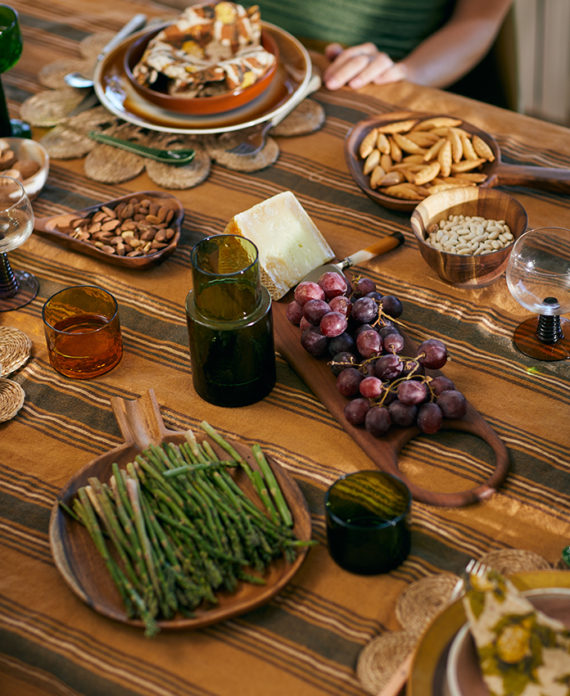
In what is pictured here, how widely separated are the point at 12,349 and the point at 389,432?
66cm

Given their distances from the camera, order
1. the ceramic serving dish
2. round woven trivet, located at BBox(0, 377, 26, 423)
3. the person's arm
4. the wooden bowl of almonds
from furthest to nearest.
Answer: the person's arm
the wooden bowl of almonds
round woven trivet, located at BBox(0, 377, 26, 423)
the ceramic serving dish

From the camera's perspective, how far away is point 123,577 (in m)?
0.98

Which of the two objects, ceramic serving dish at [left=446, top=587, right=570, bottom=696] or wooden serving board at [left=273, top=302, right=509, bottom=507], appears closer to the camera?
ceramic serving dish at [left=446, top=587, right=570, bottom=696]

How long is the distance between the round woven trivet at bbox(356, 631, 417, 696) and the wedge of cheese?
0.66 m

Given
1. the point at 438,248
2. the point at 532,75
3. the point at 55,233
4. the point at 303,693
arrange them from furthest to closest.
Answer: the point at 532,75 < the point at 55,233 < the point at 438,248 < the point at 303,693

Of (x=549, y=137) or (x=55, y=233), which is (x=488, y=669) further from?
(x=549, y=137)

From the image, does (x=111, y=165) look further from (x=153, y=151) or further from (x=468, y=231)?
(x=468, y=231)

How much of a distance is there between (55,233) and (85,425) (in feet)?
1.49

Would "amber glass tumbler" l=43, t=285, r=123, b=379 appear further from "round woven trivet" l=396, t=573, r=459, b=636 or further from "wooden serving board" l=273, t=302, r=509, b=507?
"round woven trivet" l=396, t=573, r=459, b=636

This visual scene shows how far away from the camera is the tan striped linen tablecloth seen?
940 millimetres

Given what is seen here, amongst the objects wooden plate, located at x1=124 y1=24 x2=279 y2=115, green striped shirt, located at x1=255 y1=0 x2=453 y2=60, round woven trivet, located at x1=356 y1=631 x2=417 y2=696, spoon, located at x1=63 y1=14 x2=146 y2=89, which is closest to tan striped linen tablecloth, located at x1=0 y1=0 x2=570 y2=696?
round woven trivet, located at x1=356 y1=631 x2=417 y2=696

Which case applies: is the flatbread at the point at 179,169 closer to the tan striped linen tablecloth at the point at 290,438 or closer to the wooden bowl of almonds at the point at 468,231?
the tan striped linen tablecloth at the point at 290,438

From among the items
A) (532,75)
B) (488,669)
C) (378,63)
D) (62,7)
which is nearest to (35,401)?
(488,669)

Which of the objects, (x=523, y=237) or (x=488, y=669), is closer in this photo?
(x=488, y=669)
